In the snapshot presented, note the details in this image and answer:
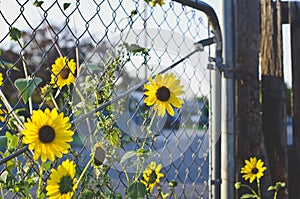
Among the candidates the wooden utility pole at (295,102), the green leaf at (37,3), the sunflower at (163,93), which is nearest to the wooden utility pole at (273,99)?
the wooden utility pole at (295,102)

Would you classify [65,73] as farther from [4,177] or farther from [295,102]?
[295,102]

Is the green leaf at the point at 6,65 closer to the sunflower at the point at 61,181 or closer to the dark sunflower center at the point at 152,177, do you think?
the sunflower at the point at 61,181

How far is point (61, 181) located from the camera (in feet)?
3.19

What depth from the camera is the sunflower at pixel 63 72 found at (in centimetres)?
109

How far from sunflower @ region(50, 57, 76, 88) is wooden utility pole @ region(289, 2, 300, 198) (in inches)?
51.9

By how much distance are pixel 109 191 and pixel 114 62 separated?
302 millimetres

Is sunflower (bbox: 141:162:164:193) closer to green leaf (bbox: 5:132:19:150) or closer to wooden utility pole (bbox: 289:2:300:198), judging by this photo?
green leaf (bbox: 5:132:19:150)

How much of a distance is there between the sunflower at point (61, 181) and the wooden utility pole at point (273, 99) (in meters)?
1.18

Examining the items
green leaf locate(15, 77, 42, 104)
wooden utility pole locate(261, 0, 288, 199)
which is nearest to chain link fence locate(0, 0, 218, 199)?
green leaf locate(15, 77, 42, 104)

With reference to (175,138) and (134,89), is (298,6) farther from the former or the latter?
(134,89)

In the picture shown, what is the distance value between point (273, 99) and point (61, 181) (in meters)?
1.24

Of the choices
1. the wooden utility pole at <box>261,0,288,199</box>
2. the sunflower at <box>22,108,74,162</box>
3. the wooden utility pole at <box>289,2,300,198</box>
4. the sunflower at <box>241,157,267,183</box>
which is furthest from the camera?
the wooden utility pole at <box>289,2,300,198</box>

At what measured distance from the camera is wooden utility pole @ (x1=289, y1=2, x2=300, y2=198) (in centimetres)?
216

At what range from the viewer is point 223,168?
5.83 ft
